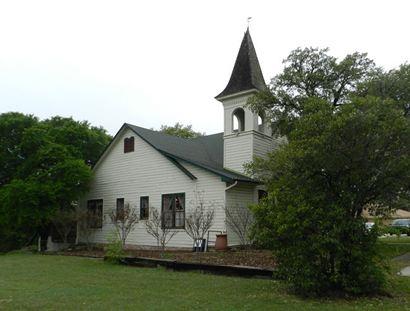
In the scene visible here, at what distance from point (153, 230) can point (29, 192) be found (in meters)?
6.19

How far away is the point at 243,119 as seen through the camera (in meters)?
22.7

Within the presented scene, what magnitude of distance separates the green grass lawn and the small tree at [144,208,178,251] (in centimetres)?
751

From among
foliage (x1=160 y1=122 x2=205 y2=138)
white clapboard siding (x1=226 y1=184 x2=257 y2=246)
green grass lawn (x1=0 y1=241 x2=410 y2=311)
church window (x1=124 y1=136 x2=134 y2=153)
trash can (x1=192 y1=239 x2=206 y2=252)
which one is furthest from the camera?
foliage (x1=160 y1=122 x2=205 y2=138)

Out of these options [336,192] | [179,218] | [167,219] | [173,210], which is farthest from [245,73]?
[336,192]

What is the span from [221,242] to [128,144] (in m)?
7.99

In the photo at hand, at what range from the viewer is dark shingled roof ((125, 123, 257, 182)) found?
19625 mm

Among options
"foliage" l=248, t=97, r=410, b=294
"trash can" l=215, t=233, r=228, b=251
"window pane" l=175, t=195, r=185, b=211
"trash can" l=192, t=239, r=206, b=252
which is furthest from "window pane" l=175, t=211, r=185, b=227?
"foliage" l=248, t=97, r=410, b=294

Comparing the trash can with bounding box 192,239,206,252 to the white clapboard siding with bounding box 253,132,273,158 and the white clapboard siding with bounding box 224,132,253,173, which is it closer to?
the white clapboard siding with bounding box 224,132,253,173

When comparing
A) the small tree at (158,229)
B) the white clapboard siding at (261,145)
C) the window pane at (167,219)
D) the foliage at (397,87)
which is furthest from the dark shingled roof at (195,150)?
the foliage at (397,87)

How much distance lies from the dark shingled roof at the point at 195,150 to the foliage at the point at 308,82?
338 cm

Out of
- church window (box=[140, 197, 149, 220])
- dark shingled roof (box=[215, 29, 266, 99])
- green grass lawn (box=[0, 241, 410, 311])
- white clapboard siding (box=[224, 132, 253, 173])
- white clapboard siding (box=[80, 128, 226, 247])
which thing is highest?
dark shingled roof (box=[215, 29, 266, 99])

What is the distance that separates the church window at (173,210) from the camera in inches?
797

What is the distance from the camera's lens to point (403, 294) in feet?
28.5

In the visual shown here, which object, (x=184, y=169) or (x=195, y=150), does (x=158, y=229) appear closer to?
(x=184, y=169)
